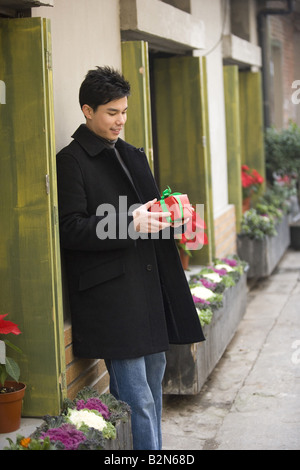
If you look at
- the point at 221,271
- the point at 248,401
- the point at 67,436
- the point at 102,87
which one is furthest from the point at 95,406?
the point at 221,271

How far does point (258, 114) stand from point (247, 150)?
0.47 m

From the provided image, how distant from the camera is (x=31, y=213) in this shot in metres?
3.15

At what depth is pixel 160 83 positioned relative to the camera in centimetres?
609

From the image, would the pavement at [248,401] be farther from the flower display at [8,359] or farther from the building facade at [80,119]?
the building facade at [80,119]

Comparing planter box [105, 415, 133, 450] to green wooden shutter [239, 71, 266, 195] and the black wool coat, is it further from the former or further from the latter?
green wooden shutter [239, 71, 266, 195]

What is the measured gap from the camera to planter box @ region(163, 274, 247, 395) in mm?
4551

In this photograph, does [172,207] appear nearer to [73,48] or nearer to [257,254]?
[73,48]

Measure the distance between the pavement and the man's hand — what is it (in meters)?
0.96

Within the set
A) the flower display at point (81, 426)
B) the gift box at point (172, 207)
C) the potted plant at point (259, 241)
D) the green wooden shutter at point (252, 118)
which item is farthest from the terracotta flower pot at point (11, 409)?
the green wooden shutter at point (252, 118)

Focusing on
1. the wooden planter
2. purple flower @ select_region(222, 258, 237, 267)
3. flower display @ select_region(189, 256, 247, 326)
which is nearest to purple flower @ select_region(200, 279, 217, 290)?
flower display @ select_region(189, 256, 247, 326)

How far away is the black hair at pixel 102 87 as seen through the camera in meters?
3.10

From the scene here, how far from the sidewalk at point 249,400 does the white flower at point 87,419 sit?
3.62 ft
